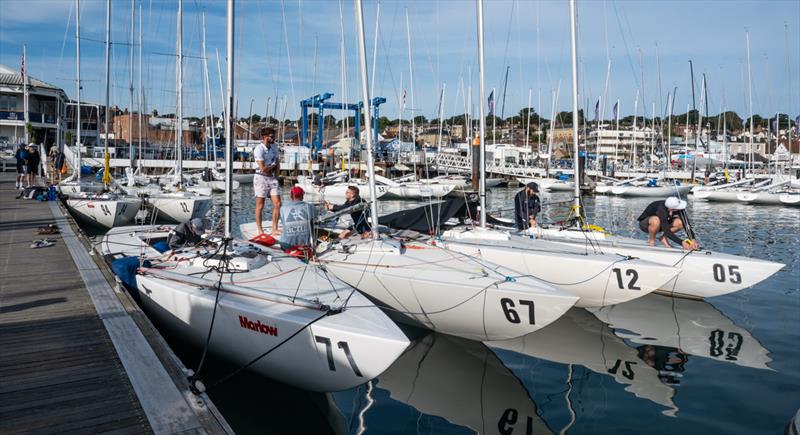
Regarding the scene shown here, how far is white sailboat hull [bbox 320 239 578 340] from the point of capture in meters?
7.68

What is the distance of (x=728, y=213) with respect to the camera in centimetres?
3009

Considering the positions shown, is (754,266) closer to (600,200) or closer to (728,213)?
(728,213)

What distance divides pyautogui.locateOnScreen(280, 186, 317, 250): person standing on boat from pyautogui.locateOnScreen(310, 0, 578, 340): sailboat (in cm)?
44

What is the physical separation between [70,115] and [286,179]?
30.6m

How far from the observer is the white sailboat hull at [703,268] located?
10305mm

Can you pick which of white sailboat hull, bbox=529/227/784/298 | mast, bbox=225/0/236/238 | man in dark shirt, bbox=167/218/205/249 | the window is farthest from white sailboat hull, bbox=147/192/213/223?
the window

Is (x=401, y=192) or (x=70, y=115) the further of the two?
(x=70, y=115)

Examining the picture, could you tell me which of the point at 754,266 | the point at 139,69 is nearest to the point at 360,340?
the point at 754,266

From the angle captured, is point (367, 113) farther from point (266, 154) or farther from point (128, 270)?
point (128, 270)

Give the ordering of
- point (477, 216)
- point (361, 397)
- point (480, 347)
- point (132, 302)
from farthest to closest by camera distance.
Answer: point (477, 216) → point (480, 347) → point (132, 302) → point (361, 397)

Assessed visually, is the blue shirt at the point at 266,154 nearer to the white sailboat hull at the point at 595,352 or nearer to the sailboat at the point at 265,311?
the sailboat at the point at 265,311

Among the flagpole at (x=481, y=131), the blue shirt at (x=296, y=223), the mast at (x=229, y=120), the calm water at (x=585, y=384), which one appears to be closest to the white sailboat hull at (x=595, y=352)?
the calm water at (x=585, y=384)

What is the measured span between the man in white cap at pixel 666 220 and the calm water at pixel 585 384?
1349 millimetres

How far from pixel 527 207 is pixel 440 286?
579 cm
